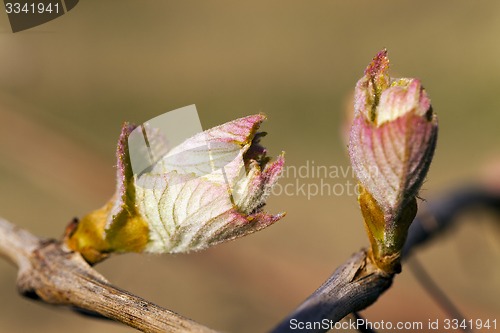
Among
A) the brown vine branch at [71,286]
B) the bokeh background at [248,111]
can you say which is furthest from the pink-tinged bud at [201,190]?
the bokeh background at [248,111]

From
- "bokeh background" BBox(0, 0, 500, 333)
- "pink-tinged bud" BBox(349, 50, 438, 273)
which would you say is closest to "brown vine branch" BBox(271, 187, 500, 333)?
"pink-tinged bud" BBox(349, 50, 438, 273)

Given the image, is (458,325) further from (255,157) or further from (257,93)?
(257,93)

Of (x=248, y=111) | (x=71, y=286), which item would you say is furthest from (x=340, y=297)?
(x=248, y=111)

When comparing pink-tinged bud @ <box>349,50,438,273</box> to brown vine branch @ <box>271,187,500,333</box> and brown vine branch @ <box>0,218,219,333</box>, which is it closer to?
brown vine branch @ <box>271,187,500,333</box>

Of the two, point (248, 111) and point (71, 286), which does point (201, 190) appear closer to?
point (71, 286)

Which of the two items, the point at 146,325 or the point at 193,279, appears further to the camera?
the point at 193,279

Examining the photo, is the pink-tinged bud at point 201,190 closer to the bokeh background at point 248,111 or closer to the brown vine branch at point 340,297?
the brown vine branch at point 340,297

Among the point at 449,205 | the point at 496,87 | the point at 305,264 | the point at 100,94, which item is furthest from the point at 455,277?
the point at 100,94
